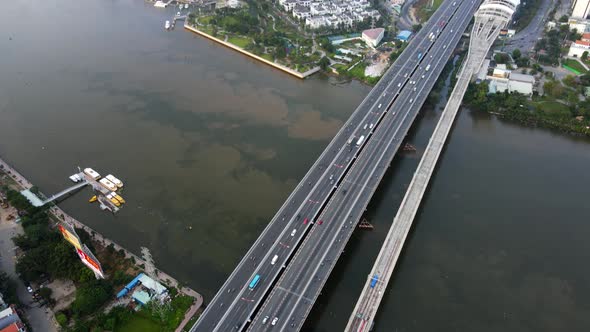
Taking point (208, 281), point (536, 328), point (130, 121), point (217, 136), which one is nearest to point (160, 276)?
point (208, 281)

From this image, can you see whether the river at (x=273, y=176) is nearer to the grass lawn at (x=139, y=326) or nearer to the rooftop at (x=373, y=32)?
the grass lawn at (x=139, y=326)

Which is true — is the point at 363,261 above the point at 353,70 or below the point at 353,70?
below

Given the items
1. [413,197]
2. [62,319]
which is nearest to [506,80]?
[413,197]

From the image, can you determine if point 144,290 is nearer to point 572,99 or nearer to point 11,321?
point 11,321

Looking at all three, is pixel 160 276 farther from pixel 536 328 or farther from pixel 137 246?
pixel 536 328

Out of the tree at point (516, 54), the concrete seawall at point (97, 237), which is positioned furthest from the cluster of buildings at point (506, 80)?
the concrete seawall at point (97, 237)

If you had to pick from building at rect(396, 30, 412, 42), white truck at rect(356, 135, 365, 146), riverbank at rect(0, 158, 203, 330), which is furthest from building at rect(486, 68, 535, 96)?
riverbank at rect(0, 158, 203, 330)
